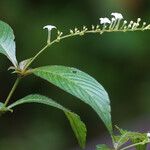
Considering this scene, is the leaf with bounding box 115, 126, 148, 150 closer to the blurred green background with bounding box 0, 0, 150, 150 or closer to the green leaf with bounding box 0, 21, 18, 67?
the green leaf with bounding box 0, 21, 18, 67

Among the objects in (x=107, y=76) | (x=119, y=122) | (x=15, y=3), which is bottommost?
(x=119, y=122)

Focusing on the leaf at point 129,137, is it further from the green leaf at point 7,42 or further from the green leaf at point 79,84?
the green leaf at point 7,42

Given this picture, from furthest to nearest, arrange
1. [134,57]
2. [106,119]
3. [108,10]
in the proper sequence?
1. [134,57]
2. [108,10]
3. [106,119]

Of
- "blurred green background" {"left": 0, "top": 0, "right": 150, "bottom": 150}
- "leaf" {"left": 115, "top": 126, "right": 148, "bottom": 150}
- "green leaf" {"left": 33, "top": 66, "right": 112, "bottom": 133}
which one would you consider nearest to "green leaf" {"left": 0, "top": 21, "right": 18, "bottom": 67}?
"green leaf" {"left": 33, "top": 66, "right": 112, "bottom": 133}

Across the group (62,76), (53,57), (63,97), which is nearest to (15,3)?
(53,57)

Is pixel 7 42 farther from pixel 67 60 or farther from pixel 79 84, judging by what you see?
pixel 67 60

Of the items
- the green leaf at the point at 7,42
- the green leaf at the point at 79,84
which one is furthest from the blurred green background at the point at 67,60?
the green leaf at the point at 79,84

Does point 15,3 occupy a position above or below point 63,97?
above

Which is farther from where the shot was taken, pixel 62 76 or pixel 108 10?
pixel 108 10

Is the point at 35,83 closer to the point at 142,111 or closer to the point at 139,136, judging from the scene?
the point at 142,111
